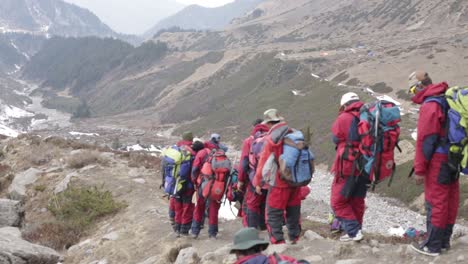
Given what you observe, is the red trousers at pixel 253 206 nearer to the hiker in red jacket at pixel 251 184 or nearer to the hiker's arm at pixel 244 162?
the hiker in red jacket at pixel 251 184

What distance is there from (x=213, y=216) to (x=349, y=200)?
11.2 feet

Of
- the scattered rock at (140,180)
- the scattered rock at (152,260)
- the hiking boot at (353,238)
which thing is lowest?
the scattered rock at (152,260)

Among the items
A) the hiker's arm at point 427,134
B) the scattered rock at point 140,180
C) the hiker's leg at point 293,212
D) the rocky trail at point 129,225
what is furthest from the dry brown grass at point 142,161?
the hiker's arm at point 427,134

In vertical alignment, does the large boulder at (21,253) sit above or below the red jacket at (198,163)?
below

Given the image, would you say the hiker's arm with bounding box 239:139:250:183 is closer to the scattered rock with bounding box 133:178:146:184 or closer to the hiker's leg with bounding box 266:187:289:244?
the hiker's leg with bounding box 266:187:289:244

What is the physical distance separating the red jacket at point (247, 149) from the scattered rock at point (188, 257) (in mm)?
1603

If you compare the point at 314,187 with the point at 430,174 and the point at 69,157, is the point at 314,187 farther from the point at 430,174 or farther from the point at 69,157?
the point at 430,174

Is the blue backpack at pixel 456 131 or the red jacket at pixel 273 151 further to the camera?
the red jacket at pixel 273 151

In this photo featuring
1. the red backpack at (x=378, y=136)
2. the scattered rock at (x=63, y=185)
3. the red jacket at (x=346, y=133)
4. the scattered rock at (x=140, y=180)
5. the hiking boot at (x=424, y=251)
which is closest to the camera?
the hiking boot at (x=424, y=251)

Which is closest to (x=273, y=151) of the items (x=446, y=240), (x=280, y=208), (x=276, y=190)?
(x=276, y=190)

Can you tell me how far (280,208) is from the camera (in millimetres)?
7211

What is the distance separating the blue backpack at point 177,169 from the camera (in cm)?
962

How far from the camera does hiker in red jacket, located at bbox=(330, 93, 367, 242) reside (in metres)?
6.70

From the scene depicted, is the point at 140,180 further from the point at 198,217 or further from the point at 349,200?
the point at 349,200
